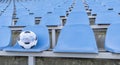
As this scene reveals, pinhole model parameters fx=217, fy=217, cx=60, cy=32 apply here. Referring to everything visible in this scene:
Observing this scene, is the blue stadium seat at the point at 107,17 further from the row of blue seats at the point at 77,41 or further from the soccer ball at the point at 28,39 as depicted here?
the soccer ball at the point at 28,39

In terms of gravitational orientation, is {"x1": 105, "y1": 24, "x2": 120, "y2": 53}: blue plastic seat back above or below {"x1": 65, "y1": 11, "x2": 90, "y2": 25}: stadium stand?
below

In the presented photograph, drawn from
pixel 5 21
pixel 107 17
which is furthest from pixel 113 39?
pixel 5 21

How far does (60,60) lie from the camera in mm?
1435

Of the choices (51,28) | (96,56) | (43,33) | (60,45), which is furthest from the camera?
(51,28)

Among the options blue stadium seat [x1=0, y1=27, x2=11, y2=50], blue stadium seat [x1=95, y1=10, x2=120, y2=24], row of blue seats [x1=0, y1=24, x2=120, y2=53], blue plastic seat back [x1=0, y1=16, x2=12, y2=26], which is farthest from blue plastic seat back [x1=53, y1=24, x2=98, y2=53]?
blue plastic seat back [x1=0, y1=16, x2=12, y2=26]

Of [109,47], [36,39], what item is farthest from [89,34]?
[36,39]

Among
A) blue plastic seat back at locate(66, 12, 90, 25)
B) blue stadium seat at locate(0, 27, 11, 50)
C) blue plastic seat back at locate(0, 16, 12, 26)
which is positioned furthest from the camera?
blue plastic seat back at locate(0, 16, 12, 26)

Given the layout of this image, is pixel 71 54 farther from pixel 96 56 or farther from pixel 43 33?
pixel 43 33

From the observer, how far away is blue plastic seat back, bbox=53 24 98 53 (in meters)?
1.35

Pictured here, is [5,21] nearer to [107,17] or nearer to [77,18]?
[77,18]

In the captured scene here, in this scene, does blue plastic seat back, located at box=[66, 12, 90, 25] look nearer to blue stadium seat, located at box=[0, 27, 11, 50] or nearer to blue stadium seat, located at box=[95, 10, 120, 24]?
blue stadium seat, located at box=[95, 10, 120, 24]

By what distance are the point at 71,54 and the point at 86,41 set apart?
0.42 feet

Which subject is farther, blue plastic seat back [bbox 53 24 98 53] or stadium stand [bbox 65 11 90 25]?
stadium stand [bbox 65 11 90 25]

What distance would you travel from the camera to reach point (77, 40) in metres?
1.42
